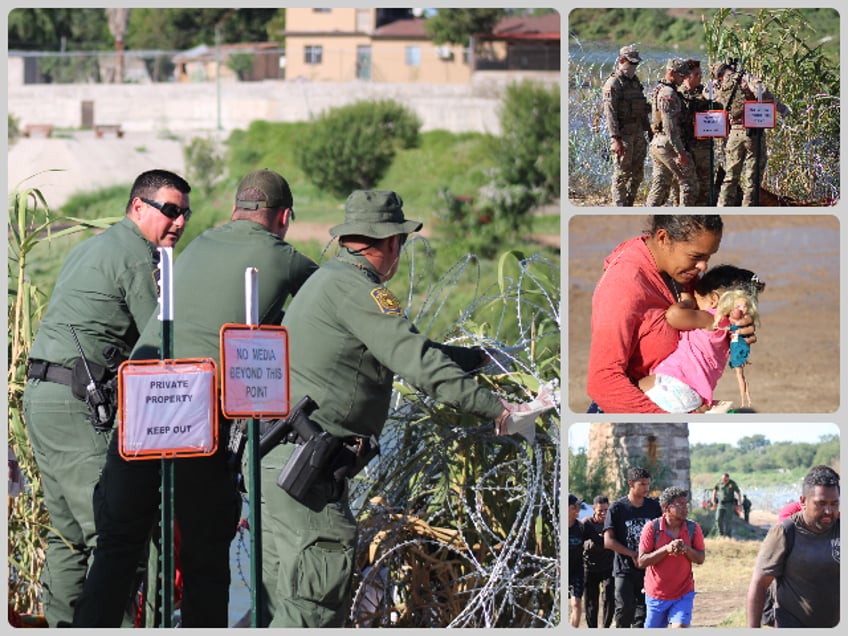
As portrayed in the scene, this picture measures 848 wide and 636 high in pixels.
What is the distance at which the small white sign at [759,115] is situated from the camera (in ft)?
20.3

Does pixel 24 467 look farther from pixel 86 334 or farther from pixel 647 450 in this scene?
pixel 647 450

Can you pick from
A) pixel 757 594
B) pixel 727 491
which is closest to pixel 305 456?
pixel 727 491

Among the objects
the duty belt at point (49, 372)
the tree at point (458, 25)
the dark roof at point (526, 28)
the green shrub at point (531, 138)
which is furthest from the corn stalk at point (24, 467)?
the tree at point (458, 25)

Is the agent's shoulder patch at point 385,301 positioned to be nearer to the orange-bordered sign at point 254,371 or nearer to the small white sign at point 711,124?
the orange-bordered sign at point 254,371

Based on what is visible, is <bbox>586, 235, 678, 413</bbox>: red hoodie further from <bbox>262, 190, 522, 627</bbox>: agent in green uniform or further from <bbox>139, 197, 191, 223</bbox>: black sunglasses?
<bbox>139, 197, 191, 223</bbox>: black sunglasses

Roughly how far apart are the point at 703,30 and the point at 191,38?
59.4 meters

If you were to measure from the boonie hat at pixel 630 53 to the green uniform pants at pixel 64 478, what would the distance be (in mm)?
2467

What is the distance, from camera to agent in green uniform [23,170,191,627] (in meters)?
5.89

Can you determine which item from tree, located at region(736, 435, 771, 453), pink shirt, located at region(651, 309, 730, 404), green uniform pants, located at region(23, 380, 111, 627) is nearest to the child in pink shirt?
pink shirt, located at region(651, 309, 730, 404)

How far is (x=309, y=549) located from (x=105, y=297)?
52.5 inches

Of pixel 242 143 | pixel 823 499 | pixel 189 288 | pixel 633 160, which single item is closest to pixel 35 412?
pixel 189 288

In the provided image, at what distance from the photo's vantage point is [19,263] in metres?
6.70

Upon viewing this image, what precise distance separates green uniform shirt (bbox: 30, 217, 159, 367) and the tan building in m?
46.8

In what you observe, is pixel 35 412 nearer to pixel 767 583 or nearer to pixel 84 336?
pixel 84 336
